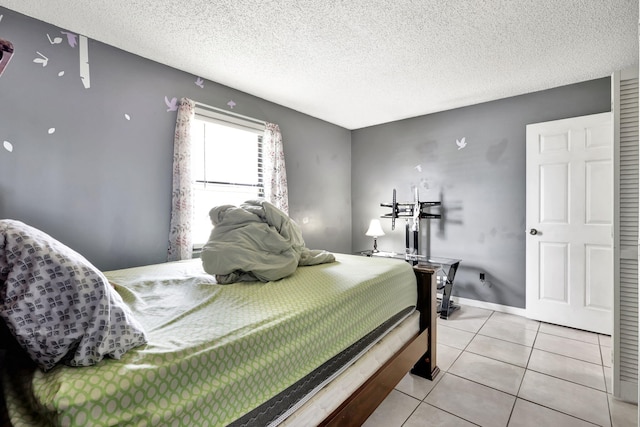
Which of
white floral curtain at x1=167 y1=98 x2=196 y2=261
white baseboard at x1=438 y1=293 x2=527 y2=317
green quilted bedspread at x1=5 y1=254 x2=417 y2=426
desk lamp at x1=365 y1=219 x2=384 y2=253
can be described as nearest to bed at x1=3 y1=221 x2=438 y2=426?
green quilted bedspread at x1=5 y1=254 x2=417 y2=426

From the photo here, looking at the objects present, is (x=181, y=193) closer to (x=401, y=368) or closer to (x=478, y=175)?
(x=401, y=368)

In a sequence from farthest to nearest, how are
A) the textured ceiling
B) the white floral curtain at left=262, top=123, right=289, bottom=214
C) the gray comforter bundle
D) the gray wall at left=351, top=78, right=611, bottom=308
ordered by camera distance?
1. the white floral curtain at left=262, top=123, right=289, bottom=214
2. the gray wall at left=351, top=78, right=611, bottom=308
3. the textured ceiling
4. the gray comforter bundle

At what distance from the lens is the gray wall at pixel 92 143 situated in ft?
6.26

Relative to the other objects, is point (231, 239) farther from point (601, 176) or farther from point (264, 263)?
point (601, 176)

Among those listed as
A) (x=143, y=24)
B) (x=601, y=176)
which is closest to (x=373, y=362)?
(x=143, y=24)

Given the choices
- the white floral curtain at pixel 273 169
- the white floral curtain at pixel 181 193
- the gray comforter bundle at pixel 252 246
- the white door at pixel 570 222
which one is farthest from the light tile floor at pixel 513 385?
the white floral curtain at pixel 273 169

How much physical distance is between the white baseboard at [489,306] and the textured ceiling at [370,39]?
238 cm

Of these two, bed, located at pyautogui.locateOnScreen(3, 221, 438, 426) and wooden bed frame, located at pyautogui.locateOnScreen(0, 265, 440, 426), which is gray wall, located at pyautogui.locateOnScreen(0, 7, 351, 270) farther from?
wooden bed frame, located at pyautogui.locateOnScreen(0, 265, 440, 426)

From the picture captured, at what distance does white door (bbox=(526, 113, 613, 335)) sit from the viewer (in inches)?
108

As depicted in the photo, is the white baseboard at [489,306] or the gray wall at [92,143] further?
the white baseboard at [489,306]

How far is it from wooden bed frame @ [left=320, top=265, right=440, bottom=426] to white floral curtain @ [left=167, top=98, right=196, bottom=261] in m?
1.90

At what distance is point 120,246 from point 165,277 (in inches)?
33.5

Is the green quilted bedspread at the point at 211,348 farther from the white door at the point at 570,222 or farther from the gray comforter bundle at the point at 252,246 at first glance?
the white door at the point at 570,222

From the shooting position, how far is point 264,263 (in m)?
1.71
